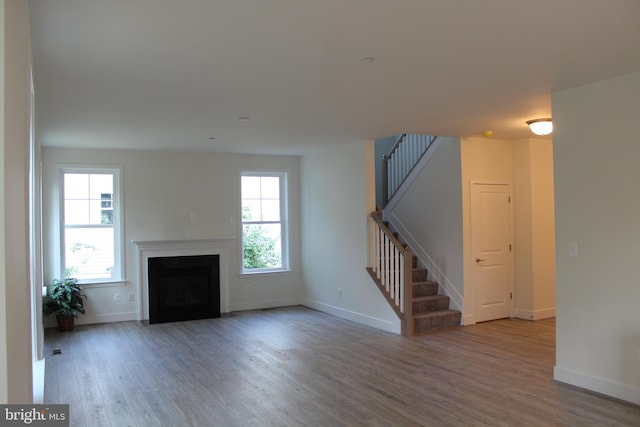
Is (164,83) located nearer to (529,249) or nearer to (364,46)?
(364,46)

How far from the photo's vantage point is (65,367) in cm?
500

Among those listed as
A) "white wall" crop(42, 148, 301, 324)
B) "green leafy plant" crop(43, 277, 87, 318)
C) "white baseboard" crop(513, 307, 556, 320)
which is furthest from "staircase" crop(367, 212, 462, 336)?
"green leafy plant" crop(43, 277, 87, 318)

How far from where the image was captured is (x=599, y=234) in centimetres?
397

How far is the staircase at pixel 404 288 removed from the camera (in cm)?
Result: 611

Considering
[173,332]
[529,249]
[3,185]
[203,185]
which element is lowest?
[173,332]

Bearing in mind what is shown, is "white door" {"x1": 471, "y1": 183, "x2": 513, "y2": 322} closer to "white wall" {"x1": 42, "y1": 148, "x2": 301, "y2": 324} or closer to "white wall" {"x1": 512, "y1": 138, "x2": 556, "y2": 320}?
"white wall" {"x1": 512, "y1": 138, "x2": 556, "y2": 320}

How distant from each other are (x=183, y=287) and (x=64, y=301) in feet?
5.38

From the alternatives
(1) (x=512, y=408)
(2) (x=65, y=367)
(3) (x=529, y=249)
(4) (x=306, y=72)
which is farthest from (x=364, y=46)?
(3) (x=529, y=249)

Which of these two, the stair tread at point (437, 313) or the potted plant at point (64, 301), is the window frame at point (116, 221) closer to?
the potted plant at point (64, 301)

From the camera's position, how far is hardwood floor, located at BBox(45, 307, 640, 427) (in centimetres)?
365

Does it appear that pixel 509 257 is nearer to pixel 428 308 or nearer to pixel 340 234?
pixel 428 308

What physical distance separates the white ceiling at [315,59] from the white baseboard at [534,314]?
2837mm

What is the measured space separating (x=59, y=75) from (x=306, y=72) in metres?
1.77

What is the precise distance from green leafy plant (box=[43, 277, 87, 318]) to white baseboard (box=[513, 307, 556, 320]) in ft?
20.1
